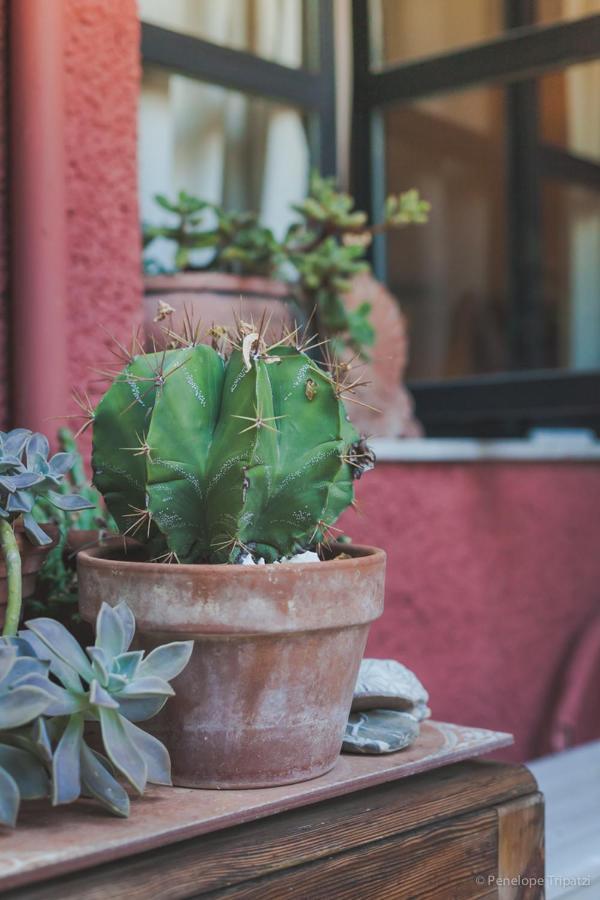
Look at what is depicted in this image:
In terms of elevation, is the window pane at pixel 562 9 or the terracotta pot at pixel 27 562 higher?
the window pane at pixel 562 9

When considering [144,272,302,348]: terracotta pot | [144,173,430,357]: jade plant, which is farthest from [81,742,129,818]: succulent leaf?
[144,173,430,357]: jade plant

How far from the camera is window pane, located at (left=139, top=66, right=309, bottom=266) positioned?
2.41 m

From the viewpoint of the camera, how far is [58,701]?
880mm

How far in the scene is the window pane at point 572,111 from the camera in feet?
10.1

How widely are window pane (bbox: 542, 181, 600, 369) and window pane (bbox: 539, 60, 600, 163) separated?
0.12 m

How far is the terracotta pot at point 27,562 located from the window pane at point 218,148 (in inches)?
52.9

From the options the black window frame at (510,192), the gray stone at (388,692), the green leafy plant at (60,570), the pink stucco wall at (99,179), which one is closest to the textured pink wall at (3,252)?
the pink stucco wall at (99,179)

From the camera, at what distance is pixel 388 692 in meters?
1.23

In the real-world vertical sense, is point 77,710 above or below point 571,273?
below

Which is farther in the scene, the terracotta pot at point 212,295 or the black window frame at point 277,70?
the black window frame at point 277,70

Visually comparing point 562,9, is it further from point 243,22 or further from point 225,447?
point 225,447

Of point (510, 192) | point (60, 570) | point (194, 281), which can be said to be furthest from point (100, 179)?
point (510, 192)

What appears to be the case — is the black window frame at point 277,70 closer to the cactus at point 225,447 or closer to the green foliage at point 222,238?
the green foliage at point 222,238

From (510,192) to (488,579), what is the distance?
3.95 ft
